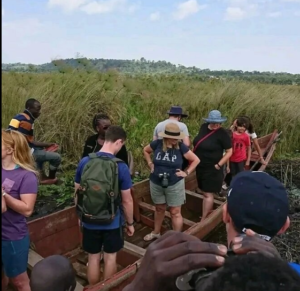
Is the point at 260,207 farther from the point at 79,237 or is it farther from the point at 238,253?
the point at 79,237

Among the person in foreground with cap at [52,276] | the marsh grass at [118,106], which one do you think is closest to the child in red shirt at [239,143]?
the marsh grass at [118,106]

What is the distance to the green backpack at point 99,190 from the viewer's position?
10.1 ft

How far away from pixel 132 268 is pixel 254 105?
9.93 m

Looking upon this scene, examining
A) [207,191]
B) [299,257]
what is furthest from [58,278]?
[299,257]

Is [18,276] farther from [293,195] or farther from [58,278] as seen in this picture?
[293,195]

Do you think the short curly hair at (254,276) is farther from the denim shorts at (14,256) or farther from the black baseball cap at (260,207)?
the denim shorts at (14,256)

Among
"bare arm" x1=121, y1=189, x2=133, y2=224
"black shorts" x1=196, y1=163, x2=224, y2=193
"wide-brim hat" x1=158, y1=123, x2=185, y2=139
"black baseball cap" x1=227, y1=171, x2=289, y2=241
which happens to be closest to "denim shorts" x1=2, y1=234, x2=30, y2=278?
"bare arm" x1=121, y1=189, x2=133, y2=224

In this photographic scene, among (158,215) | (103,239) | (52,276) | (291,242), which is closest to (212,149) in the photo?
(158,215)

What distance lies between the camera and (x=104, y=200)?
3.11 m

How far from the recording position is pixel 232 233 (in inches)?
59.5

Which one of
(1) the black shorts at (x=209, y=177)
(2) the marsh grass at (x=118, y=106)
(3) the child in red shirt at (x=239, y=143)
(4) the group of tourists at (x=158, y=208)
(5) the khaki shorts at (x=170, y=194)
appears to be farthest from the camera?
(2) the marsh grass at (x=118, y=106)

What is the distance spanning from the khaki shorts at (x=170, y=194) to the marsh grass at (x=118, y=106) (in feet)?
12.1

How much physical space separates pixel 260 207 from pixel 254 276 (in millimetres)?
572

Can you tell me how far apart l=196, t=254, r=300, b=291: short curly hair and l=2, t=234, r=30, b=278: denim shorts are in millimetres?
2310
